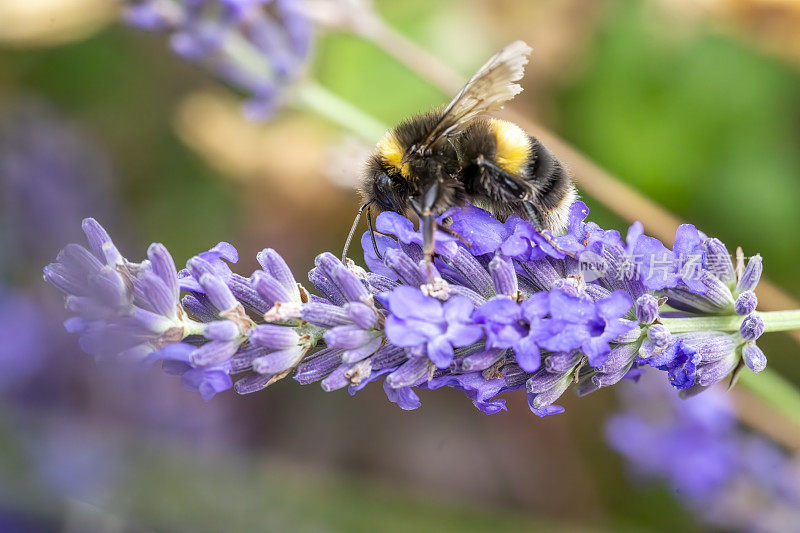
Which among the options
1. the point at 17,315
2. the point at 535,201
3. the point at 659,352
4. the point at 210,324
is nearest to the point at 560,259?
the point at 535,201

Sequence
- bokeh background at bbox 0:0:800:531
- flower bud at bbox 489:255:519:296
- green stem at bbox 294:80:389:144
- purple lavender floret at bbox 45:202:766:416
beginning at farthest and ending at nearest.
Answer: bokeh background at bbox 0:0:800:531
green stem at bbox 294:80:389:144
flower bud at bbox 489:255:519:296
purple lavender floret at bbox 45:202:766:416

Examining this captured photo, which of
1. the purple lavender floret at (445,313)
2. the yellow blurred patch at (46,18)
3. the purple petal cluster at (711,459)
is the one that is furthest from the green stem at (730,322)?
the yellow blurred patch at (46,18)

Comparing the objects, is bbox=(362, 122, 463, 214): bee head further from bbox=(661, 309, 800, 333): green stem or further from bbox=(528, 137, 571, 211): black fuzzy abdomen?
bbox=(661, 309, 800, 333): green stem

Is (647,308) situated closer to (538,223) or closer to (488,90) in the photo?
(538,223)

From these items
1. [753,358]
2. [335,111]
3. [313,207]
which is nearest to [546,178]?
[753,358]

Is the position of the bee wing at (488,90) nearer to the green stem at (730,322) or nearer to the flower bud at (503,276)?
the flower bud at (503,276)

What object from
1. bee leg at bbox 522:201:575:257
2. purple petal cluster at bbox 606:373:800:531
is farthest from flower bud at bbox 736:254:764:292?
purple petal cluster at bbox 606:373:800:531
